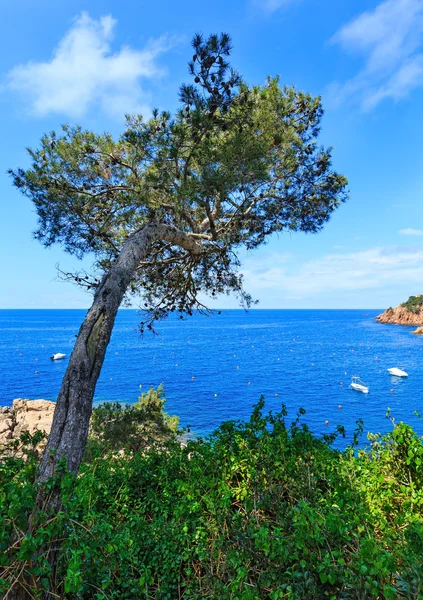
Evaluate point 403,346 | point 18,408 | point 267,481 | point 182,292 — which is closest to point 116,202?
point 182,292

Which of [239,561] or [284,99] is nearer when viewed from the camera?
[239,561]

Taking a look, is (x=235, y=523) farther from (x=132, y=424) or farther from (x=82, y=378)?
(x=132, y=424)

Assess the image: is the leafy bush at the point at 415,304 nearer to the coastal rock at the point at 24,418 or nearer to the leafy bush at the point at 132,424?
the leafy bush at the point at 132,424

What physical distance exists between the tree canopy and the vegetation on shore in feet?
11.9

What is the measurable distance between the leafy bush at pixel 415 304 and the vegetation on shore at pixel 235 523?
305 ft

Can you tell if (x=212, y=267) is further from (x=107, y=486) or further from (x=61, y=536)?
(x=61, y=536)

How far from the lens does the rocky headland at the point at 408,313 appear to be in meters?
84.3

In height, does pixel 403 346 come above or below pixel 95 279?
below

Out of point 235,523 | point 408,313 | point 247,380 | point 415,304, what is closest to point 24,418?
point 235,523

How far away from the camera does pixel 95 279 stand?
6.55 meters

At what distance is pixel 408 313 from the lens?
89.7 metres

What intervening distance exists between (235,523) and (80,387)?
1.99 meters

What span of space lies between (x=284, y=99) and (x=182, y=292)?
14.8 feet

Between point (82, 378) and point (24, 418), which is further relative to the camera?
point (24, 418)
